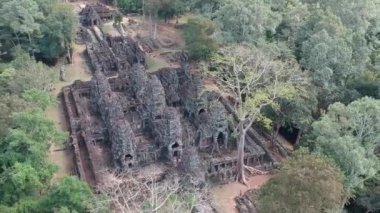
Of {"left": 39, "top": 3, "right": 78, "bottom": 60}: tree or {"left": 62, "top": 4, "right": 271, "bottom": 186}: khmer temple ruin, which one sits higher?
{"left": 39, "top": 3, "right": 78, "bottom": 60}: tree

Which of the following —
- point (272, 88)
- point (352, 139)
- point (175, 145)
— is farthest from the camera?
point (175, 145)

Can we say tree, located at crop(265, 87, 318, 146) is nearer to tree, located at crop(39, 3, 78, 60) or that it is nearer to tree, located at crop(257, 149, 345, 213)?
tree, located at crop(257, 149, 345, 213)

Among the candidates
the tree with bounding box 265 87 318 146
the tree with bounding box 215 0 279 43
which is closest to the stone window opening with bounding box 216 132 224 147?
the tree with bounding box 265 87 318 146

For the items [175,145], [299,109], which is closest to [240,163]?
[175,145]

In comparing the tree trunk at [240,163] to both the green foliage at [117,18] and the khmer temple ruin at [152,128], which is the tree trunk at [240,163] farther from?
the green foliage at [117,18]

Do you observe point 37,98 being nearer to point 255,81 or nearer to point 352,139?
point 255,81

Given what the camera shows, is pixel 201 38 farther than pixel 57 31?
Yes
